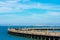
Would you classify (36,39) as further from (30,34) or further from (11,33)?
(11,33)

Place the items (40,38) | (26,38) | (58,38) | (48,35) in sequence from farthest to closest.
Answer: (26,38), (40,38), (48,35), (58,38)

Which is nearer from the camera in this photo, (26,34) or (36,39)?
(36,39)

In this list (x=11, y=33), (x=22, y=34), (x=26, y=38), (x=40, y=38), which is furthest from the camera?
(x=11, y=33)

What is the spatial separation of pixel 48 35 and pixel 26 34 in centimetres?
1642

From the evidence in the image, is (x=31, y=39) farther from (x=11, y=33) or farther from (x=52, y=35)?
(x=11, y=33)

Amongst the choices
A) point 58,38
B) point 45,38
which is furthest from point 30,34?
point 58,38

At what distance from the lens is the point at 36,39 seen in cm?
5334

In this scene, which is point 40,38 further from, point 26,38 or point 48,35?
point 26,38

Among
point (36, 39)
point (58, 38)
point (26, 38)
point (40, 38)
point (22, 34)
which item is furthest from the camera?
point (22, 34)

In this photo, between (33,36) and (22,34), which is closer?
(33,36)

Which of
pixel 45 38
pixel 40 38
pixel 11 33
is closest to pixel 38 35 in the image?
pixel 40 38

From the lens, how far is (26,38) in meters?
58.1

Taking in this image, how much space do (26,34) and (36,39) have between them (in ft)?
21.5

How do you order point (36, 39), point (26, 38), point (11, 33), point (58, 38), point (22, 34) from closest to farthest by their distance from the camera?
point (58, 38)
point (36, 39)
point (26, 38)
point (22, 34)
point (11, 33)
